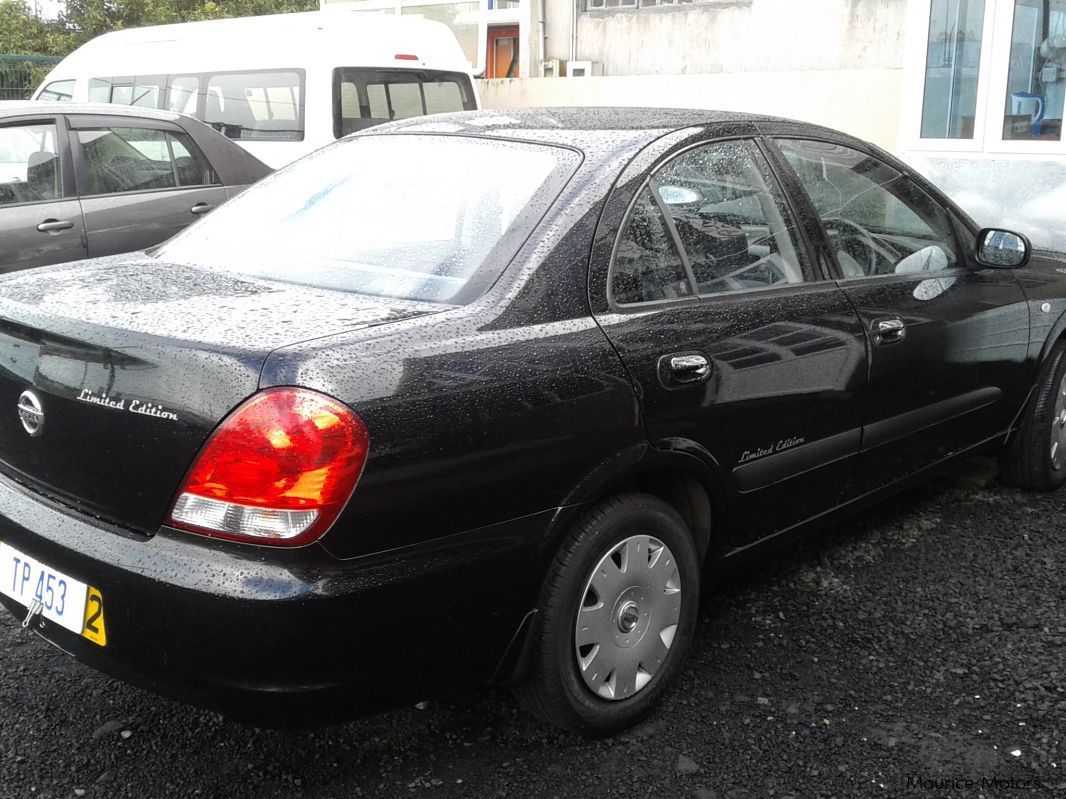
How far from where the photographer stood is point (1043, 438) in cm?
447

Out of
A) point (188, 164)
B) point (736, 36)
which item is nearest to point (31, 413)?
point (188, 164)

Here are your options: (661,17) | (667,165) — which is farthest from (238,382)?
(661,17)

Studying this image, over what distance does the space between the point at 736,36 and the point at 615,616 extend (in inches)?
471

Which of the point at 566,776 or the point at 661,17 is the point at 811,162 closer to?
the point at 566,776

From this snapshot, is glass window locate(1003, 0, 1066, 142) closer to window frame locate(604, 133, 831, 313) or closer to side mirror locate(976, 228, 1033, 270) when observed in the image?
side mirror locate(976, 228, 1033, 270)

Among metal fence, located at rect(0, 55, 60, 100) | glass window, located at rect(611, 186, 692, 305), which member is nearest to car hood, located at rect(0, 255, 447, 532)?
glass window, located at rect(611, 186, 692, 305)

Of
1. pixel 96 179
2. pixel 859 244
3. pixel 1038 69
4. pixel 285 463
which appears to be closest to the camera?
pixel 285 463

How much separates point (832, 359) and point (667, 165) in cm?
76

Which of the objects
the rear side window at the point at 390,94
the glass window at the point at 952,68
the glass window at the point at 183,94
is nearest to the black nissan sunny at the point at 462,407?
the glass window at the point at 952,68

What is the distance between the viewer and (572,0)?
1502 centimetres

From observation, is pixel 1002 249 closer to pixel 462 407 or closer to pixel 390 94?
pixel 462 407

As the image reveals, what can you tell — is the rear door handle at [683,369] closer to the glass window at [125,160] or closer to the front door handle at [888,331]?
the front door handle at [888,331]

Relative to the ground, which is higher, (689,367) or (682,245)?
(682,245)

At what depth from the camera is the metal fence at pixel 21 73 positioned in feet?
59.5
